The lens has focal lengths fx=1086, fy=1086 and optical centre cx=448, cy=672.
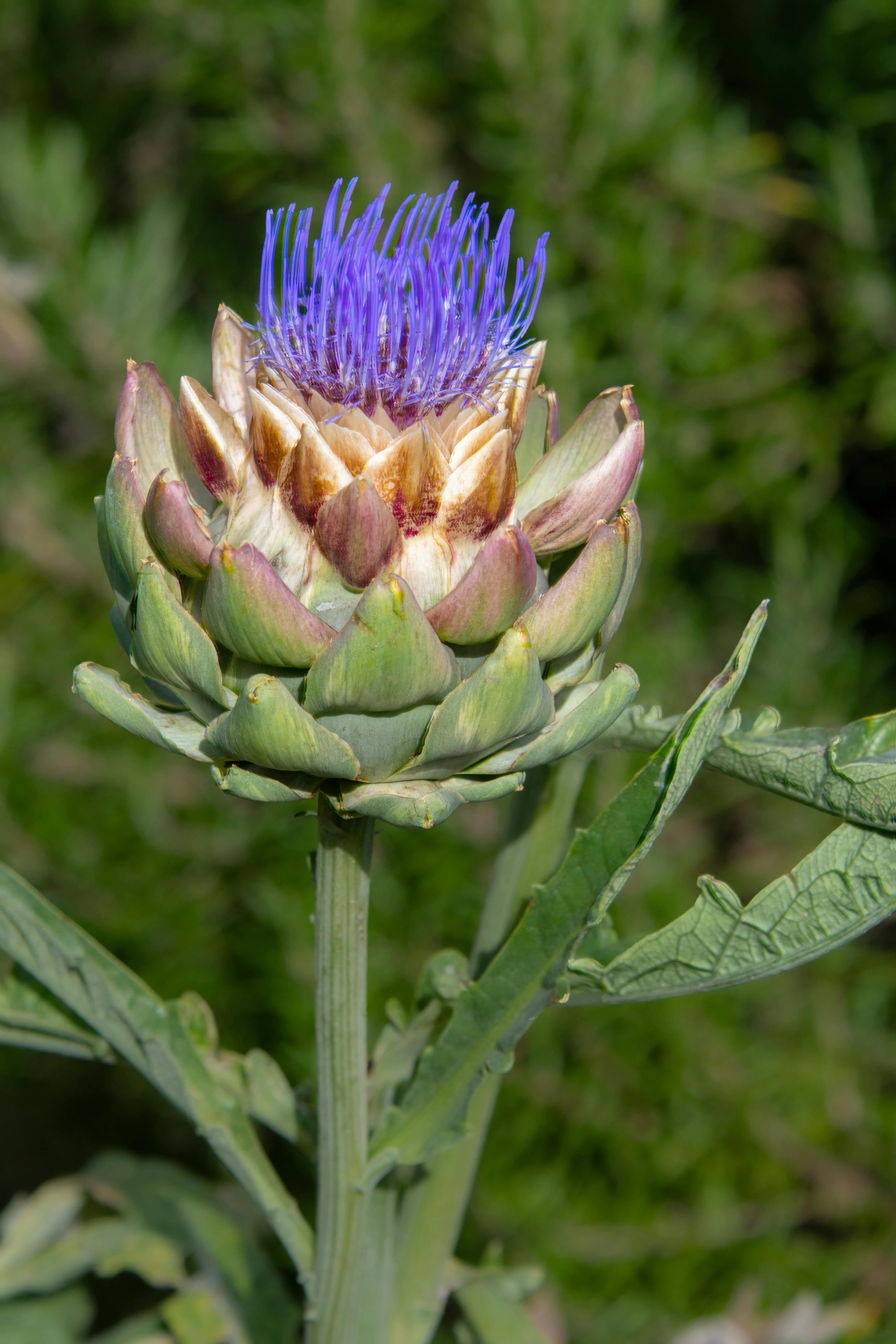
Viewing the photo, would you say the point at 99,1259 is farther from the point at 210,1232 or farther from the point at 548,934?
the point at 548,934

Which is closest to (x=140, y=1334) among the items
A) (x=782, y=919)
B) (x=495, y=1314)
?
(x=495, y=1314)

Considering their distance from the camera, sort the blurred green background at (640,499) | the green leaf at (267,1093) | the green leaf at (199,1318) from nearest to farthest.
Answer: the green leaf at (267,1093)
the green leaf at (199,1318)
the blurred green background at (640,499)

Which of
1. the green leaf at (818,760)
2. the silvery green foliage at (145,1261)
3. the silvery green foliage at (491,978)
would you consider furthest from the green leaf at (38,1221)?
the green leaf at (818,760)

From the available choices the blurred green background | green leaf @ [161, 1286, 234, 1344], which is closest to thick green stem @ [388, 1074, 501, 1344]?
green leaf @ [161, 1286, 234, 1344]

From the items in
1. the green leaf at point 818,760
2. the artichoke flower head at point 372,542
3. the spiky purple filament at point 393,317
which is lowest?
the green leaf at point 818,760

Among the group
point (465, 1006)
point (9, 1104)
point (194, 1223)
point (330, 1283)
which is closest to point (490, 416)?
point (465, 1006)

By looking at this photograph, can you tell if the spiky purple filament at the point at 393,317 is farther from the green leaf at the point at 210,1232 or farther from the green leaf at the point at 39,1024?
the green leaf at the point at 210,1232

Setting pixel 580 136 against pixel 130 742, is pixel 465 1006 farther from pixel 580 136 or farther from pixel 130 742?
pixel 580 136

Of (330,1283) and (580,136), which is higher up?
(580,136)
